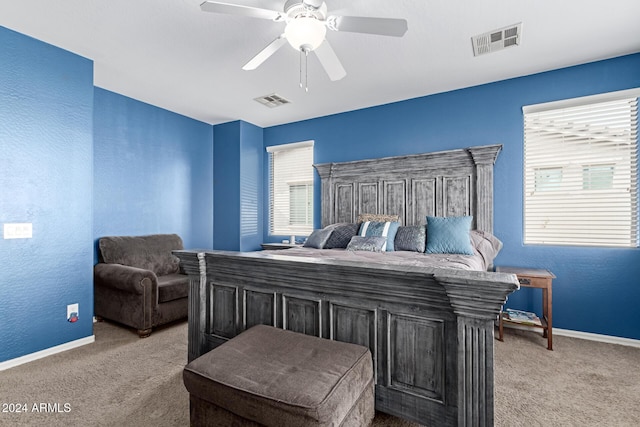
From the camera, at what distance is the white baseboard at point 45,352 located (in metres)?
2.30

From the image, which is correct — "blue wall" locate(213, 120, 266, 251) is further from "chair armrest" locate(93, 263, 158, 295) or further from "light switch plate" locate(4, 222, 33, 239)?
"light switch plate" locate(4, 222, 33, 239)

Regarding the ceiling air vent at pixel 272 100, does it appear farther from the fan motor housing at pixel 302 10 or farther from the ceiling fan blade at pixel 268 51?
the fan motor housing at pixel 302 10

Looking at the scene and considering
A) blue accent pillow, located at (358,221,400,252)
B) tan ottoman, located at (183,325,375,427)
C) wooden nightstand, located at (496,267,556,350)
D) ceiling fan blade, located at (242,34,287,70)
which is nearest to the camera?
tan ottoman, located at (183,325,375,427)

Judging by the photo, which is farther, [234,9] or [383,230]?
[383,230]

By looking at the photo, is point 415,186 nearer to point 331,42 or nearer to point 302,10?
point 331,42

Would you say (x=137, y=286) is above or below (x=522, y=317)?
above

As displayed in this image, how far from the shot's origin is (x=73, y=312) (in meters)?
2.71

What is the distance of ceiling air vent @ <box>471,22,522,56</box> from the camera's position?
2.39 metres

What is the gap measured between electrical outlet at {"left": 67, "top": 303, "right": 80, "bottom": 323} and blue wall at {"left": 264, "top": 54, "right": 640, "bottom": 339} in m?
3.60

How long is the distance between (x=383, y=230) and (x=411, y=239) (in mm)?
320

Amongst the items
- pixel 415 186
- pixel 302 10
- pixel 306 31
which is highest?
pixel 302 10

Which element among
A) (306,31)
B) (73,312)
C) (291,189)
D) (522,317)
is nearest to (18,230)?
(73,312)

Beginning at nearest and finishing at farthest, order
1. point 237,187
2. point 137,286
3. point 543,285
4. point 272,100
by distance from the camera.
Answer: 1. point 543,285
2. point 137,286
3. point 272,100
4. point 237,187

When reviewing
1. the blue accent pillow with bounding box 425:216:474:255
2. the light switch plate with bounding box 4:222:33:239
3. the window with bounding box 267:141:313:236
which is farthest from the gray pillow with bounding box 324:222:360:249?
the light switch plate with bounding box 4:222:33:239
